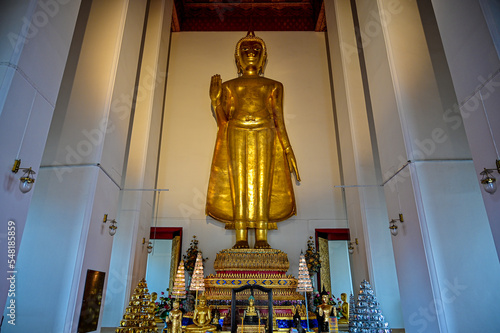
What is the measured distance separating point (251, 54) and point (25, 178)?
19.7 ft

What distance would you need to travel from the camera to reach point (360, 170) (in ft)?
19.8

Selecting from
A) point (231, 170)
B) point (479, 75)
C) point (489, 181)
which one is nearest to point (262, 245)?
point (231, 170)

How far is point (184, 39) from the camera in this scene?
9055 mm

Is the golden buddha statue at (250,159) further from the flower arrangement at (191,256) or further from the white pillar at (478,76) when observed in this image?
the white pillar at (478,76)

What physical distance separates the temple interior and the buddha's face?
2.36ft

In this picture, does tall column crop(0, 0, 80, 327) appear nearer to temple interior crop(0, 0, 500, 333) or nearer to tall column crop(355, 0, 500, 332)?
temple interior crop(0, 0, 500, 333)

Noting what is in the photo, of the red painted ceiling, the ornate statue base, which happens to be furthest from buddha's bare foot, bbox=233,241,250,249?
Result: the red painted ceiling

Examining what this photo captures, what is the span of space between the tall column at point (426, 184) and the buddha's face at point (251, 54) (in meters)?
3.23

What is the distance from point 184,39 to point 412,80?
21.2ft

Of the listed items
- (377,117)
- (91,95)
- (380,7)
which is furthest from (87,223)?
(380,7)

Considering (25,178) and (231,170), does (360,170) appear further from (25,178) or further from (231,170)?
(25,178)

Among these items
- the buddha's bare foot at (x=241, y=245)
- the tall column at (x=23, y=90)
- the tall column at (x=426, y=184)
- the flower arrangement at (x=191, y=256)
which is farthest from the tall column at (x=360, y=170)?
the tall column at (x=23, y=90)

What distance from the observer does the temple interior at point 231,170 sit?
306cm

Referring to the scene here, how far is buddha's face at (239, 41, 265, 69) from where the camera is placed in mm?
7887
